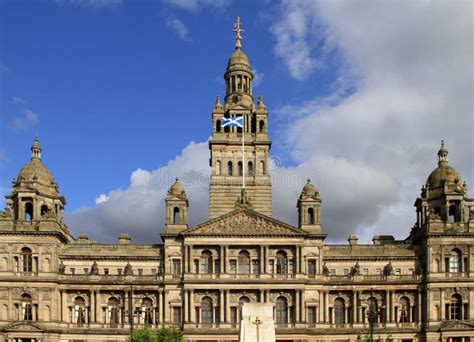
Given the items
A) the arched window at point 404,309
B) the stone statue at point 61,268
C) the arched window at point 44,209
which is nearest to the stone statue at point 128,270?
the stone statue at point 61,268

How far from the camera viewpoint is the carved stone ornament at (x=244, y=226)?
87.7 meters

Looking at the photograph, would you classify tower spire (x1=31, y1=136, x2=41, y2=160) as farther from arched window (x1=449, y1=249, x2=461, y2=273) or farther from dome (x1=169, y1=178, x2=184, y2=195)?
arched window (x1=449, y1=249, x2=461, y2=273)

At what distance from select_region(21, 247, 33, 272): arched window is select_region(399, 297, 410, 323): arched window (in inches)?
1904

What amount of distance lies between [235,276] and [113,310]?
16653mm

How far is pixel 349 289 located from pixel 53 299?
3813cm

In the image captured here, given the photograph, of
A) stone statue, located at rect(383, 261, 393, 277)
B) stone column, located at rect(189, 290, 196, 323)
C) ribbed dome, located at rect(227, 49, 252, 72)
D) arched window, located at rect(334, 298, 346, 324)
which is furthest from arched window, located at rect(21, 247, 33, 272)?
stone statue, located at rect(383, 261, 393, 277)

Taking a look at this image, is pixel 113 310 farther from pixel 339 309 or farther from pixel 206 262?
pixel 339 309

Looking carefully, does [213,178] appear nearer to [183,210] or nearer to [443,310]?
[183,210]

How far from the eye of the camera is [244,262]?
8825 cm

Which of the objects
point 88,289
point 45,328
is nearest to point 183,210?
point 88,289

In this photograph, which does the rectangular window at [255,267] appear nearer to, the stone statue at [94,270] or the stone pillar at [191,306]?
the stone pillar at [191,306]

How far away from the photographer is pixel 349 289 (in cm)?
8838

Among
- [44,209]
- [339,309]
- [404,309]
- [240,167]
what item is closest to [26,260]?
[44,209]

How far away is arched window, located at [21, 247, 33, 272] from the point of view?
86875mm
